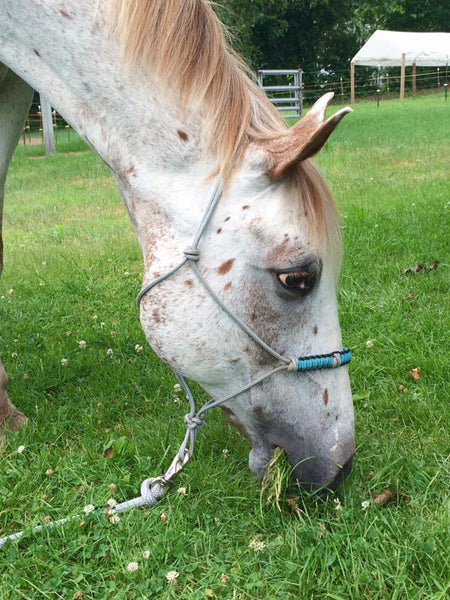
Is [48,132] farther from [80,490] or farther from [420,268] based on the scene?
[80,490]

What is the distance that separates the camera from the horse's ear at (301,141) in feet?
5.77

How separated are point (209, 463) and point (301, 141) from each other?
132 centimetres

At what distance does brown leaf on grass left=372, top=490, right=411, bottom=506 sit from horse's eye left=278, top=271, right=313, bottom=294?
2.61 ft

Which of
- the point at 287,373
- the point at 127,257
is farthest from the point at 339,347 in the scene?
the point at 127,257

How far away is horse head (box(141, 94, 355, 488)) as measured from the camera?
1.99 metres

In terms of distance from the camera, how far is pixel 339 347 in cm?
215

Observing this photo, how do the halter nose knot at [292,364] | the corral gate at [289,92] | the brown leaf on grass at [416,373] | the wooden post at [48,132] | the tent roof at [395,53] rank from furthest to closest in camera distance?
the tent roof at [395,53] → the corral gate at [289,92] → the wooden post at [48,132] → the brown leaf on grass at [416,373] → the halter nose knot at [292,364]

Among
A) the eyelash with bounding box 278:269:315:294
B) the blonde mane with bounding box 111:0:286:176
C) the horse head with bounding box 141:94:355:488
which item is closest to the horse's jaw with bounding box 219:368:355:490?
the horse head with bounding box 141:94:355:488

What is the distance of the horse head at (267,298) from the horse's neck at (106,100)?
0.10 m

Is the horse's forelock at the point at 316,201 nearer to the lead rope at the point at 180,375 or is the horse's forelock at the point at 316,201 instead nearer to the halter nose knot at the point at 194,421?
the lead rope at the point at 180,375

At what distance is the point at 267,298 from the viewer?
2.04 metres

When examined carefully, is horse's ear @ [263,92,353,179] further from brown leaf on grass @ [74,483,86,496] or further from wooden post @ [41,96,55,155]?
wooden post @ [41,96,55,155]

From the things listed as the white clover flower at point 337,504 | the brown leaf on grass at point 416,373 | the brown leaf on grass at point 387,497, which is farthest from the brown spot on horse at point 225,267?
the brown leaf on grass at point 416,373

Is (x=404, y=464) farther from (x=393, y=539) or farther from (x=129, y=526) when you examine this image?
(x=129, y=526)
